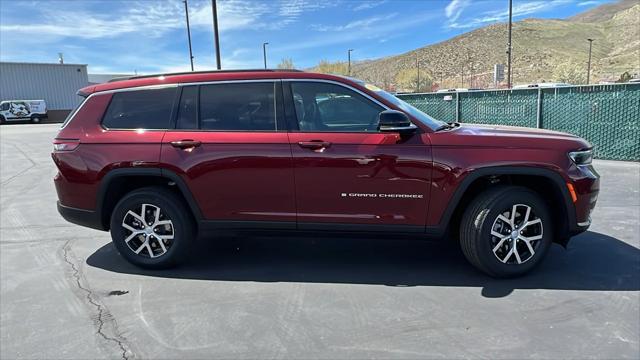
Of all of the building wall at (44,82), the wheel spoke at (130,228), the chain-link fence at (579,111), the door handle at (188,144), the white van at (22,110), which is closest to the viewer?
the door handle at (188,144)

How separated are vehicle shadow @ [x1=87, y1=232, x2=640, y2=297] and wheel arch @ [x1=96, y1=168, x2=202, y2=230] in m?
0.61

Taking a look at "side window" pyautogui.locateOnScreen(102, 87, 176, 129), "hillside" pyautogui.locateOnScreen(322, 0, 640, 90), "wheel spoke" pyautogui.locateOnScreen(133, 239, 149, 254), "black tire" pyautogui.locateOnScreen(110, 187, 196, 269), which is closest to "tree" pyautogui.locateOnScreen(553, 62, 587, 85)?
"hillside" pyautogui.locateOnScreen(322, 0, 640, 90)

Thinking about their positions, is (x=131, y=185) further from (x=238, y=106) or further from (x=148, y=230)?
(x=238, y=106)

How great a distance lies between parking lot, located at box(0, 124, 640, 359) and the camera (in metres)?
2.97

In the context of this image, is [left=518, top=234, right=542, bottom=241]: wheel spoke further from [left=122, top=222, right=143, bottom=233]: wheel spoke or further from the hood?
[left=122, top=222, right=143, bottom=233]: wheel spoke

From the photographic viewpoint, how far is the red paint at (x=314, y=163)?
375 cm

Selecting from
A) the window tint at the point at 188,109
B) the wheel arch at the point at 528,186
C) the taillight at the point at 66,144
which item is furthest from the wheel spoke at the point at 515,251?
the taillight at the point at 66,144

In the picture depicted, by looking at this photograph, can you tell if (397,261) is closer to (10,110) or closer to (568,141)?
(568,141)

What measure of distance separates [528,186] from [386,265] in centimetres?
149

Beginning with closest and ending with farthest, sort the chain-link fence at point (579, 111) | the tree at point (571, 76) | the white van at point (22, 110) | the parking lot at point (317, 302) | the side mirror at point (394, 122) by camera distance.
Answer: the parking lot at point (317, 302) → the side mirror at point (394, 122) → the chain-link fence at point (579, 111) → the white van at point (22, 110) → the tree at point (571, 76)

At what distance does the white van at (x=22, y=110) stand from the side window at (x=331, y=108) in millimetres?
42399

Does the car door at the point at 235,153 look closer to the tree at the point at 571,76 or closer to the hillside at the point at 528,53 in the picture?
the tree at the point at 571,76

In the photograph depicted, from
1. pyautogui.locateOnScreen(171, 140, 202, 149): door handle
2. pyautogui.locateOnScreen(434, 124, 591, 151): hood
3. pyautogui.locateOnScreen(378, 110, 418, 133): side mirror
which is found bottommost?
pyautogui.locateOnScreen(434, 124, 591, 151): hood

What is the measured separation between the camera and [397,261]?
14.6 ft
